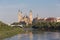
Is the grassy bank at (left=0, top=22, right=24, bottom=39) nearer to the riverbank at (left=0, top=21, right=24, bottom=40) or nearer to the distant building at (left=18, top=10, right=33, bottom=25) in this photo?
the riverbank at (left=0, top=21, right=24, bottom=40)

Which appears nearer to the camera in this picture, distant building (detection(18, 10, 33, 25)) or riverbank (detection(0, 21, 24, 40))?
riverbank (detection(0, 21, 24, 40))

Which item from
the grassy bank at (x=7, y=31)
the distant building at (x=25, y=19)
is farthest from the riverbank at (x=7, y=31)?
the distant building at (x=25, y=19)

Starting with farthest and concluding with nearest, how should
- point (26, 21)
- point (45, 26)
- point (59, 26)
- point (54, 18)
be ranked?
point (26, 21), point (54, 18), point (45, 26), point (59, 26)

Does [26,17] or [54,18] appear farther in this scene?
[26,17]

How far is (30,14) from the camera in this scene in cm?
10688

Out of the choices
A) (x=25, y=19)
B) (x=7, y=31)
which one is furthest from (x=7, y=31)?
(x=25, y=19)

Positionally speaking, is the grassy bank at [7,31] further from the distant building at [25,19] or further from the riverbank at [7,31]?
the distant building at [25,19]

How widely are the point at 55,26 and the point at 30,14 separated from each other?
164 ft

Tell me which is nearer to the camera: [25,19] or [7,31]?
[7,31]

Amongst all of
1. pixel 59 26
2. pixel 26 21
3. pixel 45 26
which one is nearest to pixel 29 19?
pixel 26 21

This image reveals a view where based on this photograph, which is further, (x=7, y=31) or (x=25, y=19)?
(x=25, y=19)

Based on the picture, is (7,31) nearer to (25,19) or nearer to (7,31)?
(7,31)

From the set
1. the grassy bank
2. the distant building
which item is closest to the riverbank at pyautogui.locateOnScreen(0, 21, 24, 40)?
the grassy bank

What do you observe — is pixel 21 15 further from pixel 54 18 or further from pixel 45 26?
pixel 45 26
